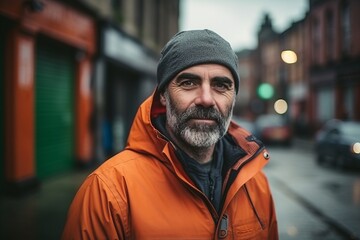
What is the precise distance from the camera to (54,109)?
983cm

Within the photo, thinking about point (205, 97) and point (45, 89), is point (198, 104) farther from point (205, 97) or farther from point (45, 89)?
point (45, 89)

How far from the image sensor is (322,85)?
28.6 meters

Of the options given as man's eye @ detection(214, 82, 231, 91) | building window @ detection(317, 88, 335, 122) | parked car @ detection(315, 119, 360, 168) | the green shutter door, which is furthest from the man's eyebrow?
building window @ detection(317, 88, 335, 122)

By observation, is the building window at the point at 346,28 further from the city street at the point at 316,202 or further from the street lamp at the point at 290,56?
the street lamp at the point at 290,56

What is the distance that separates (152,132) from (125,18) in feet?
44.3

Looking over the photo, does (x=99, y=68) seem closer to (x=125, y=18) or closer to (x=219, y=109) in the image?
(x=125, y=18)

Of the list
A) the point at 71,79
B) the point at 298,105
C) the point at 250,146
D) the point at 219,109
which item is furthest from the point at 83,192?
the point at 298,105

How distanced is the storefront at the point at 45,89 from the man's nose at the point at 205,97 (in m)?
6.12

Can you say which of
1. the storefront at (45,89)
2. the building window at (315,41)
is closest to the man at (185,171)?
the storefront at (45,89)

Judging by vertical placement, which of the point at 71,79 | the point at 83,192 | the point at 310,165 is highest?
the point at 71,79

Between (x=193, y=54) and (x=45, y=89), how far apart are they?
26.4 ft

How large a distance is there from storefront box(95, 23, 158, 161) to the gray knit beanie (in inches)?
398

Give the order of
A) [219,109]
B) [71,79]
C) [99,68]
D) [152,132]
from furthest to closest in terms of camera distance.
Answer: [99,68], [71,79], [219,109], [152,132]

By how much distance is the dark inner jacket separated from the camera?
200cm
